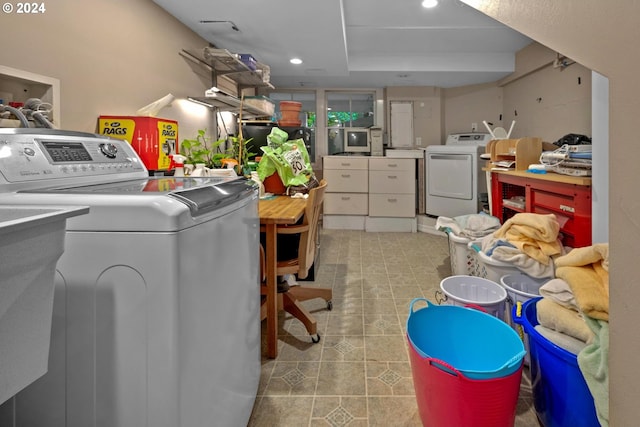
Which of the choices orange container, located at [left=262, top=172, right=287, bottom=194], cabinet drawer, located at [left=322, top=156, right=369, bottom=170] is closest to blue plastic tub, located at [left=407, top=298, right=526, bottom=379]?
orange container, located at [left=262, top=172, right=287, bottom=194]

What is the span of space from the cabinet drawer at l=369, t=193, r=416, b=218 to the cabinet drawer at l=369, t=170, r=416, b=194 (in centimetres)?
7

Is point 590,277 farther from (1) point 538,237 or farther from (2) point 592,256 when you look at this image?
(1) point 538,237

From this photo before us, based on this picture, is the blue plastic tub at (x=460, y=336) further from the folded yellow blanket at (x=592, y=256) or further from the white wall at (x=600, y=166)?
the white wall at (x=600, y=166)

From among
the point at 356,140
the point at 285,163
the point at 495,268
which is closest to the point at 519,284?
the point at 495,268

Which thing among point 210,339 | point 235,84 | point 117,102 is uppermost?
point 235,84

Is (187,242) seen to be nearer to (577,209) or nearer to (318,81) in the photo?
(577,209)

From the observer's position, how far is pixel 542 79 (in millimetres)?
3807

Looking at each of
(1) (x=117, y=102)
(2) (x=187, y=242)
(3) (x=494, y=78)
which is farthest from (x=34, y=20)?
(3) (x=494, y=78)

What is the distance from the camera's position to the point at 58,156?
1018mm

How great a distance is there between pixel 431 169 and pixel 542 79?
4.96 ft

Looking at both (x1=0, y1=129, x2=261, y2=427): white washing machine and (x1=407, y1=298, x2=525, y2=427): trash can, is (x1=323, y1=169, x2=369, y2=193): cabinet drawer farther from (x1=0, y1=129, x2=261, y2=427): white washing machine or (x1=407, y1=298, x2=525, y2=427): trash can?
(x1=0, y1=129, x2=261, y2=427): white washing machine

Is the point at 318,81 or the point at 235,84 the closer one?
the point at 235,84

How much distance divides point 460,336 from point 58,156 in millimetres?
1517

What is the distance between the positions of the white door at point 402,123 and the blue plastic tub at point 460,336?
13.6 feet
